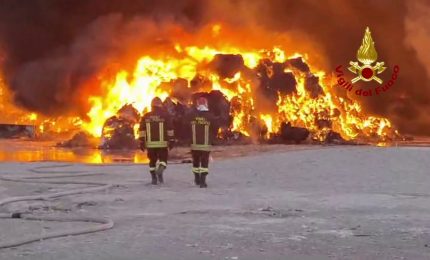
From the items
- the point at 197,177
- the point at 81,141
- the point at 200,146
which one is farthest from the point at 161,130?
the point at 81,141

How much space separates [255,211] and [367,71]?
66.3 ft

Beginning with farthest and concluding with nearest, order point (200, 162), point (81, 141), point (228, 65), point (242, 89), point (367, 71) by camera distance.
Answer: point (367, 71) → point (242, 89) → point (228, 65) → point (81, 141) → point (200, 162)

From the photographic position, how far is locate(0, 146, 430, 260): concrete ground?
5.63m

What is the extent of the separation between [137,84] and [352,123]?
805 cm

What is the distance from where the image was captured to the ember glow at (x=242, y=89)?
22844 millimetres

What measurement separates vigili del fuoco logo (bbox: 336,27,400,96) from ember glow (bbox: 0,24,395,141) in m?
1.97

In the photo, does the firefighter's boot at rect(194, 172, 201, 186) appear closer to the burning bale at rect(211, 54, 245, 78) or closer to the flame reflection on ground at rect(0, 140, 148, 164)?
the flame reflection on ground at rect(0, 140, 148, 164)

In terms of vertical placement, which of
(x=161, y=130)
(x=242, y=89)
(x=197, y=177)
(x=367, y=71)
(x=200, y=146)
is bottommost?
(x=197, y=177)

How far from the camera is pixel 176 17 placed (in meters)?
25.8

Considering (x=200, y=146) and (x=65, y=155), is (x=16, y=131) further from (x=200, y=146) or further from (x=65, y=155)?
(x=200, y=146)

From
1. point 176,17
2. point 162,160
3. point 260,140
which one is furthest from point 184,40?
point 162,160

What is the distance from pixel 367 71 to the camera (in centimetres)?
2691

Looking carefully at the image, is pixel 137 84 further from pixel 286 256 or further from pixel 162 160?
pixel 286 256

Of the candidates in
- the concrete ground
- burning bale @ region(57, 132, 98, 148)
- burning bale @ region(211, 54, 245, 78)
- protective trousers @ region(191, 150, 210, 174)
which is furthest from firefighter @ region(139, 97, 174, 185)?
burning bale @ region(211, 54, 245, 78)
